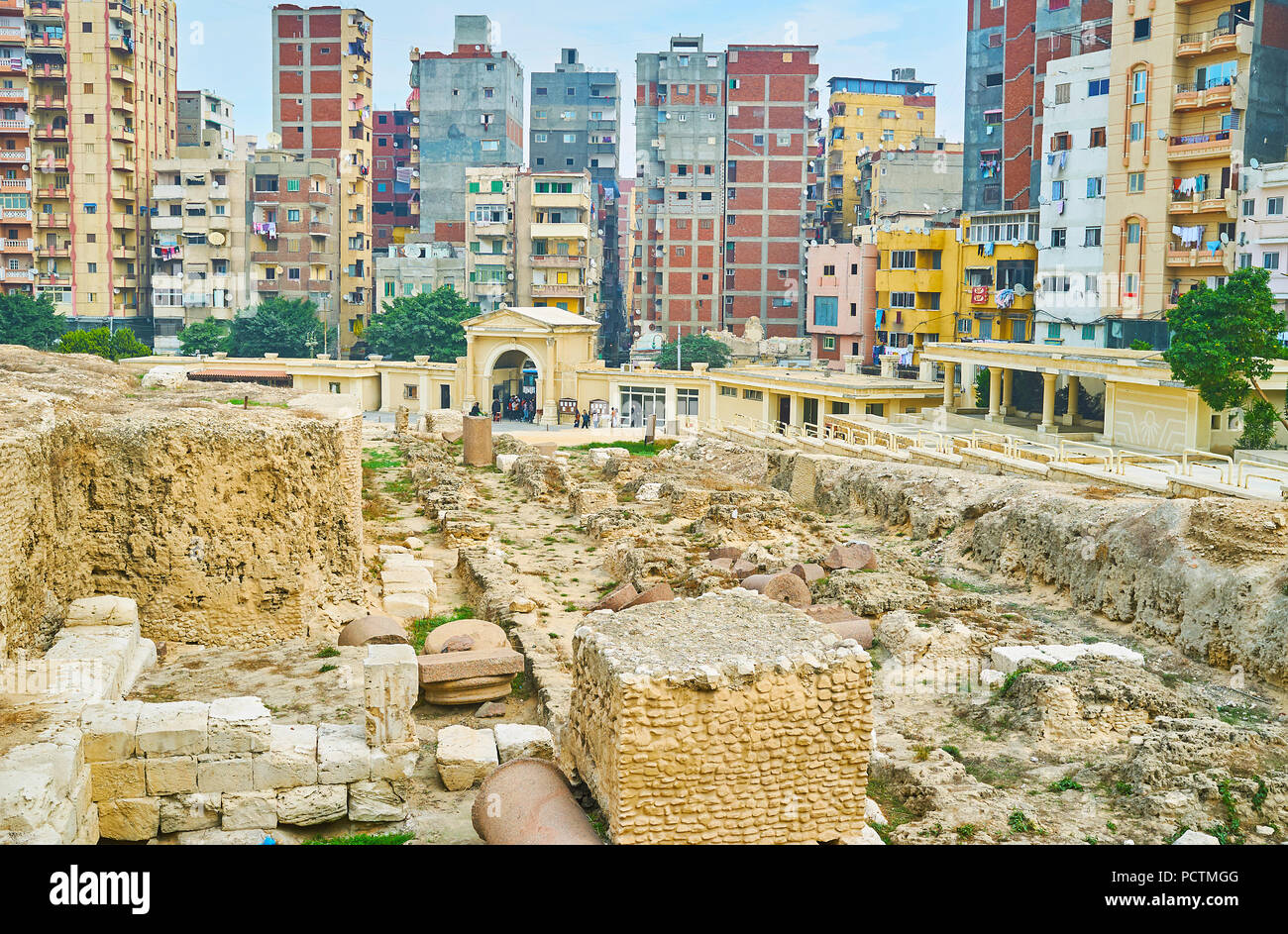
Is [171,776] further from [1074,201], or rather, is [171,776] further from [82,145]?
[82,145]

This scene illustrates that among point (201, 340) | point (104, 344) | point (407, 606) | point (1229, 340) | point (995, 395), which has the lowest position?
point (407, 606)

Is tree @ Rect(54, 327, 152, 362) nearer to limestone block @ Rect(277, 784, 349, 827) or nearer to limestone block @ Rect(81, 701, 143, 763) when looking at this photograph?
limestone block @ Rect(81, 701, 143, 763)

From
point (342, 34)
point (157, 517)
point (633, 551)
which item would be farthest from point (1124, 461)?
point (342, 34)

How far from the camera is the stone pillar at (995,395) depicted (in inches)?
1719

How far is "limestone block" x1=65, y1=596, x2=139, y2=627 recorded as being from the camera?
46.3ft

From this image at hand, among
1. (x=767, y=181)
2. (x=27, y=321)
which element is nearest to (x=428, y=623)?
(x=27, y=321)

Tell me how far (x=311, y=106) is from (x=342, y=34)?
455cm

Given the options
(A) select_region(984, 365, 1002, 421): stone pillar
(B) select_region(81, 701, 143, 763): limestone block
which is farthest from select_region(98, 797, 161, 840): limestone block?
(A) select_region(984, 365, 1002, 421): stone pillar

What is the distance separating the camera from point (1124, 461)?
29312 mm

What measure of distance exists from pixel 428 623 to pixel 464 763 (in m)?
6.94

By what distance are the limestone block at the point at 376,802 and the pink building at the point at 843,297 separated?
167 ft

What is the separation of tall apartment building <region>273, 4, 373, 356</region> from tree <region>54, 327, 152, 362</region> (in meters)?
12.7

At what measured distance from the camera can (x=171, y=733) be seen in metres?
11.0
